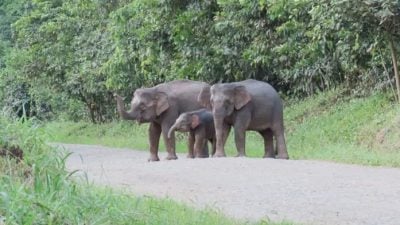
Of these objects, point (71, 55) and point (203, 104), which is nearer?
point (203, 104)

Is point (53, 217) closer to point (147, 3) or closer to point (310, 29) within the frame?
point (310, 29)

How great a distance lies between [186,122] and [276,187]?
5717 mm

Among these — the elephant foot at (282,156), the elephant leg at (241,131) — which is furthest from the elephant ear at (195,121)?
the elephant foot at (282,156)

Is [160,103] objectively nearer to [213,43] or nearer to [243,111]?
[243,111]

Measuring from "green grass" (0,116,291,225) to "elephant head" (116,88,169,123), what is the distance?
316 inches

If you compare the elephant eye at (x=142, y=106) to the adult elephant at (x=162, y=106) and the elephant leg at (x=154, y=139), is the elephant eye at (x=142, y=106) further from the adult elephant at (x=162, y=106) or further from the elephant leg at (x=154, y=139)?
the elephant leg at (x=154, y=139)

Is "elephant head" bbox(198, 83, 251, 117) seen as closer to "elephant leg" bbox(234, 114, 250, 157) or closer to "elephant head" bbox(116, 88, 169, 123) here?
"elephant leg" bbox(234, 114, 250, 157)

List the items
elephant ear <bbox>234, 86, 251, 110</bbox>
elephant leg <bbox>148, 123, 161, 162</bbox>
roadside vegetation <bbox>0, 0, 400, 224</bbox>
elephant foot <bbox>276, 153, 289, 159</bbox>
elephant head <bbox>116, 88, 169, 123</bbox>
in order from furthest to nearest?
elephant leg <bbox>148, 123, 161, 162</bbox>
elephant head <bbox>116, 88, 169, 123</bbox>
elephant foot <bbox>276, 153, 289, 159</bbox>
elephant ear <bbox>234, 86, 251, 110</bbox>
roadside vegetation <bbox>0, 0, 400, 224</bbox>

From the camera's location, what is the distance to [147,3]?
22219 millimetres

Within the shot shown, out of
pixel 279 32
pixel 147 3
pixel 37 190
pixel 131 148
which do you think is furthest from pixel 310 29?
Result: pixel 37 190

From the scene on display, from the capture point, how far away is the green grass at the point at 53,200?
217 inches

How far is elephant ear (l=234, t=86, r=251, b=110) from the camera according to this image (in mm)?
15305

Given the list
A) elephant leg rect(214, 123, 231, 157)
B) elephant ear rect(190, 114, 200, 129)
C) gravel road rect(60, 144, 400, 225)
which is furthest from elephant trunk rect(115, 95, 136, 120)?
gravel road rect(60, 144, 400, 225)

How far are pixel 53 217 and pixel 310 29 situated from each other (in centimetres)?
1489
